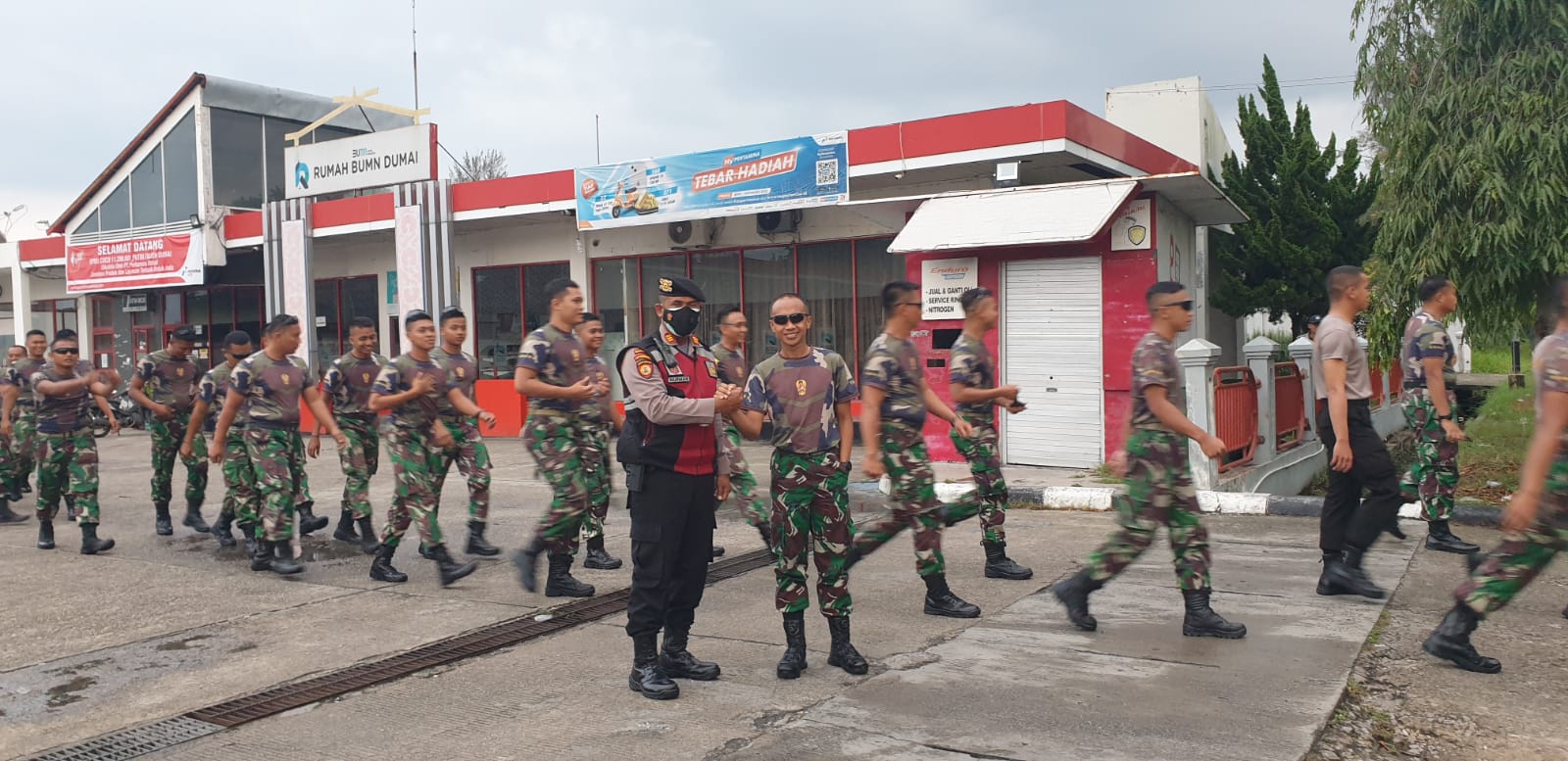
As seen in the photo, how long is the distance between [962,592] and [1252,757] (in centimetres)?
278

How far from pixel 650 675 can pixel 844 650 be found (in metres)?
0.86

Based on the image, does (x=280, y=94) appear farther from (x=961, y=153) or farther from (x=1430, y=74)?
(x=1430, y=74)

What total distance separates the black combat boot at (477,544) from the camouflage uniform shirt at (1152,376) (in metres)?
4.64

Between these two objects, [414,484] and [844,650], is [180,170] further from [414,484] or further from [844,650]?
[844,650]

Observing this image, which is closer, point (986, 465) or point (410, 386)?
point (986, 465)

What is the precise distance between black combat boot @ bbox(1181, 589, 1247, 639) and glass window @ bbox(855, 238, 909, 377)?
1077 centimetres

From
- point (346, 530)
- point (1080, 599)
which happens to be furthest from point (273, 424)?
point (1080, 599)

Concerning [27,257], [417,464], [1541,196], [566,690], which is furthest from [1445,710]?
[27,257]

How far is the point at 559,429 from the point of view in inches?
264

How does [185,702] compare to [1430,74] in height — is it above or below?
below

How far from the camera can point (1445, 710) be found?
435cm

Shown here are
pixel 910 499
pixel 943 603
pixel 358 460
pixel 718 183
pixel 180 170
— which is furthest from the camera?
Answer: pixel 180 170

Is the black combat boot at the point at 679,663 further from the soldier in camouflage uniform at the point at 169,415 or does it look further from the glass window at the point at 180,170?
the glass window at the point at 180,170

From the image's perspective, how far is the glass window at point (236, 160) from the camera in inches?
890
